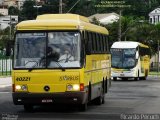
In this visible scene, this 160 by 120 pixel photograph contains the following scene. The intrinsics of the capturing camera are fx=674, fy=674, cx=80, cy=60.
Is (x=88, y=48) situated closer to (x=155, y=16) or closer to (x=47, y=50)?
(x=47, y=50)

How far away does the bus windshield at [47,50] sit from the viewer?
2020 centimetres

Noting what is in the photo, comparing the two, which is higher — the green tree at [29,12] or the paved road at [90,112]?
the green tree at [29,12]

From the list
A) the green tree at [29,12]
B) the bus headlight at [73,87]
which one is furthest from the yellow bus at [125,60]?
the green tree at [29,12]

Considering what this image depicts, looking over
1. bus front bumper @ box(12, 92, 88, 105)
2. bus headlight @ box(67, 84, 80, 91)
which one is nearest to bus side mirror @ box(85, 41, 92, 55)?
bus headlight @ box(67, 84, 80, 91)

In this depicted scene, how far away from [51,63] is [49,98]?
105 cm

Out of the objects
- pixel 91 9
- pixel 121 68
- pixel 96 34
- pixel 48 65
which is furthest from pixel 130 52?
pixel 91 9

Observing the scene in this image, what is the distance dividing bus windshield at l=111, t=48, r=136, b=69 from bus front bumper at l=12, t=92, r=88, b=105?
36639 mm

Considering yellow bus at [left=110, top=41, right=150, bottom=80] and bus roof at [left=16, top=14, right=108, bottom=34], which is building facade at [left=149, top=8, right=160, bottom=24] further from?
bus roof at [left=16, top=14, right=108, bottom=34]

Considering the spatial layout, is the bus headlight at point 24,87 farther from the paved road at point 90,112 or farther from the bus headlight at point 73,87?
the bus headlight at point 73,87

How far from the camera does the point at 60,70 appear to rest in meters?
20.1

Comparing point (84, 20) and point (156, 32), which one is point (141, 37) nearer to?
point (156, 32)

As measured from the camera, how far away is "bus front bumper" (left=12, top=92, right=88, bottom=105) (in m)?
20.0

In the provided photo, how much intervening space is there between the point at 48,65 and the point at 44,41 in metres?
0.77

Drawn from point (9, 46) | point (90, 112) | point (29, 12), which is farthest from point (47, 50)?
point (29, 12)
